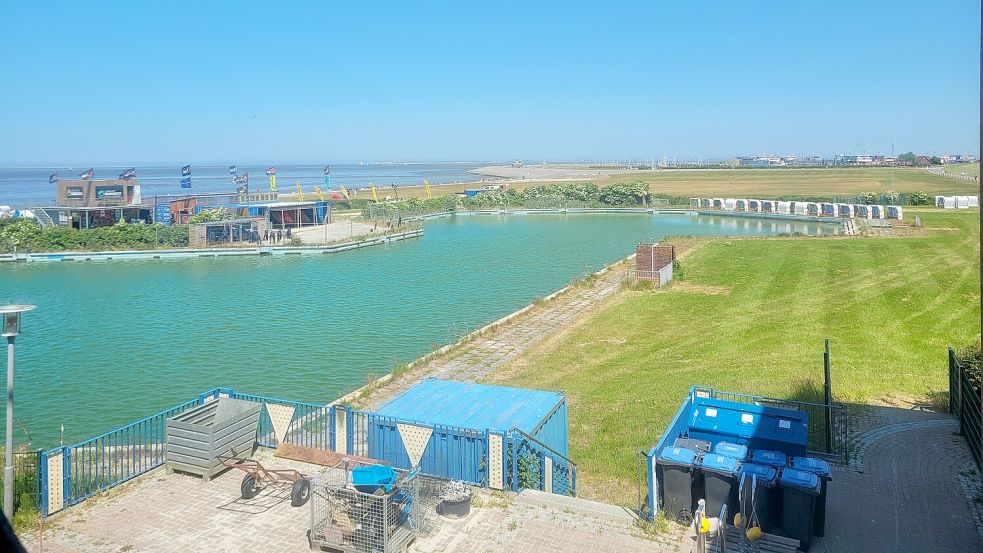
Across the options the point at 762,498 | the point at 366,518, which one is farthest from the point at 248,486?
the point at 762,498

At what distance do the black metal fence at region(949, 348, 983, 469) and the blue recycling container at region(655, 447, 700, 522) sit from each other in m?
Answer: 4.55

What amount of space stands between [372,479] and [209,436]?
3356mm

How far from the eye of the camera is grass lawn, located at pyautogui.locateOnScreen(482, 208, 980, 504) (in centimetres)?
1506

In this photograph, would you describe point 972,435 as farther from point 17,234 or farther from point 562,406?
point 17,234

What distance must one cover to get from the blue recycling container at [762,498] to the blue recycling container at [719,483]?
0.17 metres

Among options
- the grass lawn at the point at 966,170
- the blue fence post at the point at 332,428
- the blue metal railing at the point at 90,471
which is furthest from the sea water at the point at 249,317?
the grass lawn at the point at 966,170

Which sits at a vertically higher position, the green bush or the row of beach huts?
the row of beach huts

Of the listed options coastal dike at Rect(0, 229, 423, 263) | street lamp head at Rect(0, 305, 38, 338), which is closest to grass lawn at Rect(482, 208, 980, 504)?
street lamp head at Rect(0, 305, 38, 338)

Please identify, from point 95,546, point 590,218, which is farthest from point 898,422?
point 590,218

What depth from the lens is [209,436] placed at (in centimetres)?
1070

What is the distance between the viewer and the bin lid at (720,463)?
9047mm

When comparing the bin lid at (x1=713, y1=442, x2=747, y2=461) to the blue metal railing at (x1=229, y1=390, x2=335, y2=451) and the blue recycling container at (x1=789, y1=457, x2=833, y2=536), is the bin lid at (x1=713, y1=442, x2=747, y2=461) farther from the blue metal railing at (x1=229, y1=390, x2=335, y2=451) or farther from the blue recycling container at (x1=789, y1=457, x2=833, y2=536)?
the blue metal railing at (x1=229, y1=390, x2=335, y2=451)

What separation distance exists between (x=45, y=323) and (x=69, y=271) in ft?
46.8

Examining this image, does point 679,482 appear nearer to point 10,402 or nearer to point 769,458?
point 769,458
